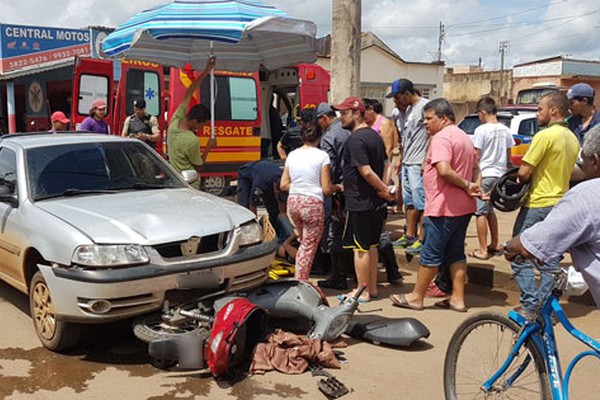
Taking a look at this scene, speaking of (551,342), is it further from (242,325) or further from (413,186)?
(413,186)

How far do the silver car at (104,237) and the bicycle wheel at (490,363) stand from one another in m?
1.86

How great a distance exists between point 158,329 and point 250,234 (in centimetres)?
106

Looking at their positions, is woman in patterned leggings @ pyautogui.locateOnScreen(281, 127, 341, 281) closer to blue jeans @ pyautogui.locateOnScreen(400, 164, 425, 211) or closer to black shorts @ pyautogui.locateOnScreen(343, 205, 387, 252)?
black shorts @ pyautogui.locateOnScreen(343, 205, 387, 252)

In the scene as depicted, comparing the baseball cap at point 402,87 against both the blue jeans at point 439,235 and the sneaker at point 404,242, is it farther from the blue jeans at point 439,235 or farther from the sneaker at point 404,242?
the blue jeans at point 439,235

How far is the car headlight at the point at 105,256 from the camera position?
4086 millimetres

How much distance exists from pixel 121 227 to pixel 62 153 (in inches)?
59.3

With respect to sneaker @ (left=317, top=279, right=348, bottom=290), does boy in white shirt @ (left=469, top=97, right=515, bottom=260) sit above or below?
above

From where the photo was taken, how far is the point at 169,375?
4156mm

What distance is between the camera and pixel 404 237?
295 inches

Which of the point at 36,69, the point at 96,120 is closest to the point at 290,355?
the point at 96,120

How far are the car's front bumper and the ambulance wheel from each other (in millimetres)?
6361

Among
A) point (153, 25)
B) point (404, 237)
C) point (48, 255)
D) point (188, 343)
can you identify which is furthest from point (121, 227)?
point (404, 237)

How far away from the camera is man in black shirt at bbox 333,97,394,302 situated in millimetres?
5344

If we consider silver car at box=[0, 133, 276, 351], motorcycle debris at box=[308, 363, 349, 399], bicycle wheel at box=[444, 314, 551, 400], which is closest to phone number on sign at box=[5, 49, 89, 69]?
silver car at box=[0, 133, 276, 351]
